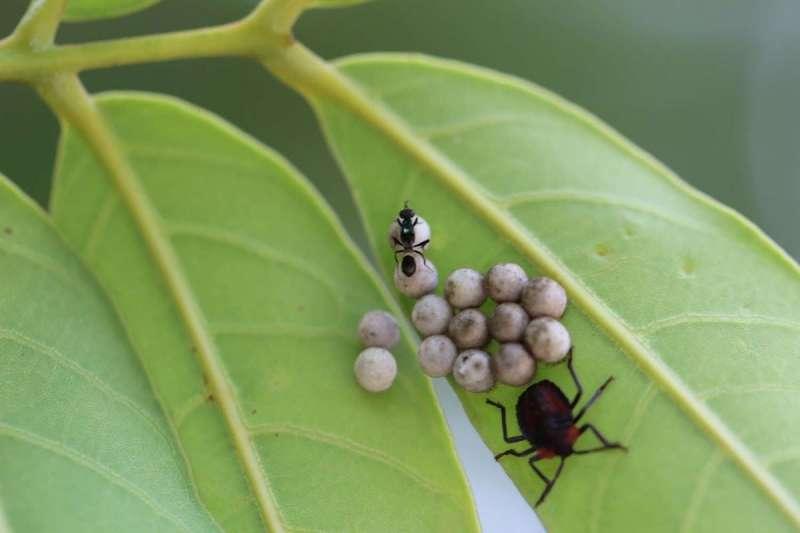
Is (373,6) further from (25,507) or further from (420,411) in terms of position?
(25,507)

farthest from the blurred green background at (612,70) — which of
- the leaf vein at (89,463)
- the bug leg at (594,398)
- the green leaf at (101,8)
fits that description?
the bug leg at (594,398)

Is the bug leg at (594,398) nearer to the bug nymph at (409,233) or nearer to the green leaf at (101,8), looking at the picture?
the bug nymph at (409,233)

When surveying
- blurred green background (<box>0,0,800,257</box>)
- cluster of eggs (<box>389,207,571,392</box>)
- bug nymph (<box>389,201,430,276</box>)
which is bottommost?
cluster of eggs (<box>389,207,571,392</box>)

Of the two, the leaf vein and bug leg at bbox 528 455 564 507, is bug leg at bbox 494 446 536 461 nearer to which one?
bug leg at bbox 528 455 564 507

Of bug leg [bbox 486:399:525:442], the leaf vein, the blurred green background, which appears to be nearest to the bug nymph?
bug leg [bbox 486:399:525:442]

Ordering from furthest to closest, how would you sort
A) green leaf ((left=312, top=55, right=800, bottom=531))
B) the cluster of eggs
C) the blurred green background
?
the blurred green background, the cluster of eggs, green leaf ((left=312, top=55, right=800, bottom=531))

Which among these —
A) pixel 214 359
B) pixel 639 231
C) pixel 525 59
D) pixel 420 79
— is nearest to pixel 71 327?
pixel 214 359

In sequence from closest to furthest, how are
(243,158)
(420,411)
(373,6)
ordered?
(420,411) → (243,158) → (373,6)
